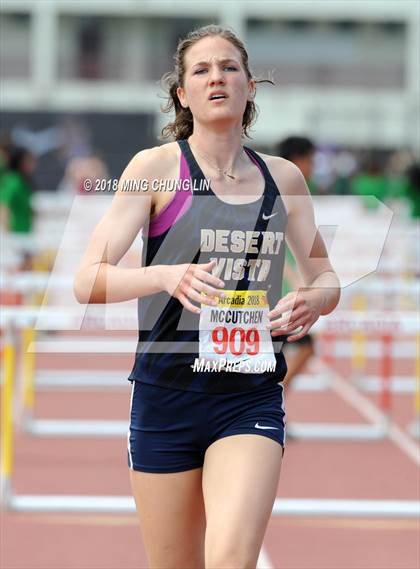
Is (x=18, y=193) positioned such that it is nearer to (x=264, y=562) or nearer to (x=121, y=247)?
(x=264, y=562)

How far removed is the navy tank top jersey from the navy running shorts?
0.10 feet

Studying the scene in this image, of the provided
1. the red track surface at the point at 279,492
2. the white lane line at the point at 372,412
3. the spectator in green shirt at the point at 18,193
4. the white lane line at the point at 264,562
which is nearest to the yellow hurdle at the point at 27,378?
the red track surface at the point at 279,492

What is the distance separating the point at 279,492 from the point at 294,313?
373cm

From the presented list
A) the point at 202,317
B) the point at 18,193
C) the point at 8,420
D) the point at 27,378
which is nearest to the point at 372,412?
the point at 27,378

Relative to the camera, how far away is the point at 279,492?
7.21 meters

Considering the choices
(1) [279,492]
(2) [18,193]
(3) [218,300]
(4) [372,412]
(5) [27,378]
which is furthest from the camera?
(2) [18,193]

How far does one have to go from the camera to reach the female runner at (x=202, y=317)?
361 cm

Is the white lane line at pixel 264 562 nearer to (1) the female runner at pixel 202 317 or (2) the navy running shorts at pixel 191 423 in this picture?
(1) the female runner at pixel 202 317

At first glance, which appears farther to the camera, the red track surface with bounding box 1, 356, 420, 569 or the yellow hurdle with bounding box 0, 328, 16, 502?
the yellow hurdle with bounding box 0, 328, 16, 502

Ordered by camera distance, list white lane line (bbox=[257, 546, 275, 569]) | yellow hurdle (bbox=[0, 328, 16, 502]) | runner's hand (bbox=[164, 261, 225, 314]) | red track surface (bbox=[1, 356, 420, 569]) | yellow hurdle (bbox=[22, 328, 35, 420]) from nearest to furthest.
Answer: runner's hand (bbox=[164, 261, 225, 314]) → white lane line (bbox=[257, 546, 275, 569]) → red track surface (bbox=[1, 356, 420, 569]) → yellow hurdle (bbox=[0, 328, 16, 502]) → yellow hurdle (bbox=[22, 328, 35, 420])

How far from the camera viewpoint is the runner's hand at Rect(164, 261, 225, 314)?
11.1 ft

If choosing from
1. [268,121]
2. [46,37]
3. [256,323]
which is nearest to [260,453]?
[256,323]

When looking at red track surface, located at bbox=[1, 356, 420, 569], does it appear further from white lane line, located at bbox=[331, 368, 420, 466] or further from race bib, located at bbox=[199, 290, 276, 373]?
race bib, located at bbox=[199, 290, 276, 373]

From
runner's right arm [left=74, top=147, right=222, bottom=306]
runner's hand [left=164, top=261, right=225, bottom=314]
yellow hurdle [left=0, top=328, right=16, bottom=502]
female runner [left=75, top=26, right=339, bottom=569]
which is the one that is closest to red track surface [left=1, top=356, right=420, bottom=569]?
yellow hurdle [left=0, top=328, right=16, bottom=502]
